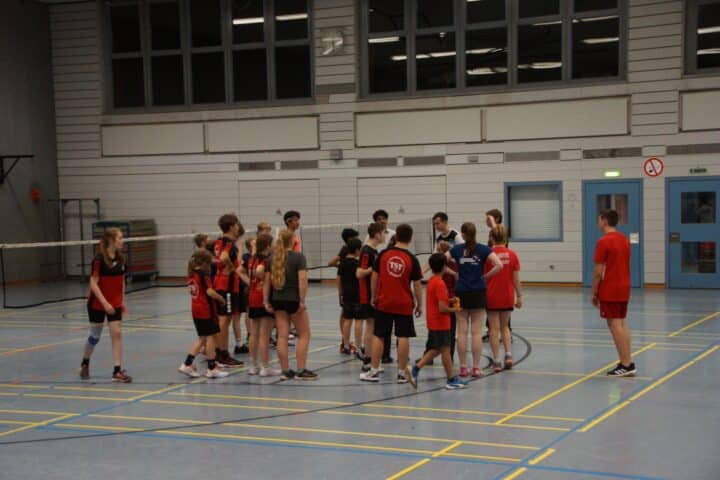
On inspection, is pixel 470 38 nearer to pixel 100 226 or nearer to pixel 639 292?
pixel 639 292

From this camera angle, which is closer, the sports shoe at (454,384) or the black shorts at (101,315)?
the sports shoe at (454,384)

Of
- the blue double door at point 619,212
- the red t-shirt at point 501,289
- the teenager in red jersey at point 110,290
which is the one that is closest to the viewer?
the teenager in red jersey at point 110,290

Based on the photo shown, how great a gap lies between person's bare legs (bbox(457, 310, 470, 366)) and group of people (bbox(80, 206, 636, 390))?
0.04 ft

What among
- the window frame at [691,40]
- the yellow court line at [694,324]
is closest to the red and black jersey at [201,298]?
the yellow court line at [694,324]

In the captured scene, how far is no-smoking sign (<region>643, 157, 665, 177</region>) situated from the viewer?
69.3 ft

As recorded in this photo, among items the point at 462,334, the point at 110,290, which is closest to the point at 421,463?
the point at 462,334

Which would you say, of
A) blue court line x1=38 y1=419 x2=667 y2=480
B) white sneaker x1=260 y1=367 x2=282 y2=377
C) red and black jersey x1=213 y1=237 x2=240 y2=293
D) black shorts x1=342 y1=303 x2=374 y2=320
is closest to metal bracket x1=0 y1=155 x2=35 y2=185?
red and black jersey x1=213 y1=237 x2=240 y2=293

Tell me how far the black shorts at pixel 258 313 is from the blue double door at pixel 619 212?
12.7 meters

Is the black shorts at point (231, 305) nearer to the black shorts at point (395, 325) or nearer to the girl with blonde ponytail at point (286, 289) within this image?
the girl with blonde ponytail at point (286, 289)

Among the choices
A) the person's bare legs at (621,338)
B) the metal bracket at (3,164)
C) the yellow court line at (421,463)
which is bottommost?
the yellow court line at (421,463)

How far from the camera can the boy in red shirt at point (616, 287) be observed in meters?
10.4

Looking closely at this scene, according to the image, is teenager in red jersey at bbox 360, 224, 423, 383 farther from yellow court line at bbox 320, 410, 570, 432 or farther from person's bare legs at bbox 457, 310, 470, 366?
yellow court line at bbox 320, 410, 570, 432

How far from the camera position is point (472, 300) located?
10.6 meters

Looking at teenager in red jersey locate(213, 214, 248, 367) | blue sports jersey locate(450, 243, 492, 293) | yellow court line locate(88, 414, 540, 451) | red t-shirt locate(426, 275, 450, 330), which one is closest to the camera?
yellow court line locate(88, 414, 540, 451)
